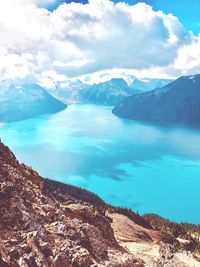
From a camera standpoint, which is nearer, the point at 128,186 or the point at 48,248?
the point at 48,248

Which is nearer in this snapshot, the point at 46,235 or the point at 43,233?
the point at 43,233

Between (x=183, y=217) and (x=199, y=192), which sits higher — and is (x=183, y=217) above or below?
below

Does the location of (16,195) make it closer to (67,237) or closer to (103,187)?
(67,237)

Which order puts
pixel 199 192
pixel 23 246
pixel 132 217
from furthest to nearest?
pixel 199 192 < pixel 132 217 < pixel 23 246

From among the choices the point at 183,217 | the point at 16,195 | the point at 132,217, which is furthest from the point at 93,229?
the point at 183,217

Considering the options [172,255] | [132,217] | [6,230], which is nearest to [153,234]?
[132,217]

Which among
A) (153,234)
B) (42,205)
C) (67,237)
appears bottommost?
(67,237)

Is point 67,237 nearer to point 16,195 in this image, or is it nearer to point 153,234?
point 16,195

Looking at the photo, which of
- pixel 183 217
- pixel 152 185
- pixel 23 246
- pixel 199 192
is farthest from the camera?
pixel 152 185
